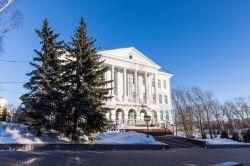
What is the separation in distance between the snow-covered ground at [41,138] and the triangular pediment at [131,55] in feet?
69.4

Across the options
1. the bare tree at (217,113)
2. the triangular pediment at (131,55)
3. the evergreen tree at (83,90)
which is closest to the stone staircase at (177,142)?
the evergreen tree at (83,90)

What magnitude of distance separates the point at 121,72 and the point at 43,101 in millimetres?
26267

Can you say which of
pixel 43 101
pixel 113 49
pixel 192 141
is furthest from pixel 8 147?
pixel 113 49

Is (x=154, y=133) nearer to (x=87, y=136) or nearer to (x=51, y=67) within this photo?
(x=87, y=136)

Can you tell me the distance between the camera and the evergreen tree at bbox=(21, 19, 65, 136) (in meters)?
16.5

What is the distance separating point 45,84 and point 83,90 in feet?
9.21

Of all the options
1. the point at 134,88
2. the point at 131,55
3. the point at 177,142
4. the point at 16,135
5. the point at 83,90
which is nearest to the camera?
the point at 16,135

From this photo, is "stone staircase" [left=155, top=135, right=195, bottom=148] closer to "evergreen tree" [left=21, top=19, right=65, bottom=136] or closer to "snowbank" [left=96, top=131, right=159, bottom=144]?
"snowbank" [left=96, top=131, right=159, bottom=144]

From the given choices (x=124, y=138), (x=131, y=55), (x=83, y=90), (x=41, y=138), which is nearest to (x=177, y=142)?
(x=124, y=138)

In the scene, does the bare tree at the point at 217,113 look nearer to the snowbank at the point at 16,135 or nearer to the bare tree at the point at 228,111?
the bare tree at the point at 228,111

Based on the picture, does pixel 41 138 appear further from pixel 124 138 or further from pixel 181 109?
pixel 181 109

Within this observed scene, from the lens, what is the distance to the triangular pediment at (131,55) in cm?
3972

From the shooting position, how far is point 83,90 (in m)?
17.5

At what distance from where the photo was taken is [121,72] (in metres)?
42.2
